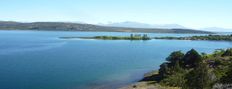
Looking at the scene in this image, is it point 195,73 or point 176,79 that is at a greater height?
point 195,73

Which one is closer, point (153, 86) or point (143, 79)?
point (153, 86)

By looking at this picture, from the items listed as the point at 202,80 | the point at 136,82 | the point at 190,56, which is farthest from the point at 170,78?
the point at 202,80

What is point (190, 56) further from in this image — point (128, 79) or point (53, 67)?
point (53, 67)

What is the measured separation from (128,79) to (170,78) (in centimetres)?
1327

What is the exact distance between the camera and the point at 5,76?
2603 inches

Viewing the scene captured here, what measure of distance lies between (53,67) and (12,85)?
23.6 m

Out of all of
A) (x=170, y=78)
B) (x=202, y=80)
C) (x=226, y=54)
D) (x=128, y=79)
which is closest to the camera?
(x=202, y=80)

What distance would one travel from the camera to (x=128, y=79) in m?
67.1

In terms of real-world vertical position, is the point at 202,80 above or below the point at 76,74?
above

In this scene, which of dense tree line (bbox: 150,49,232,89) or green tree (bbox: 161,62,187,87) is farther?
green tree (bbox: 161,62,187,87)

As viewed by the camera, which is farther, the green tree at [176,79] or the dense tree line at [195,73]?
the green tree at [176,79]

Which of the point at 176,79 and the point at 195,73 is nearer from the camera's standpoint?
the point at 195,73

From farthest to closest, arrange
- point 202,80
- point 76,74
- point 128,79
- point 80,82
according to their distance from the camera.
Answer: point 76,74, point 128,79, point 80,82, point 202,80

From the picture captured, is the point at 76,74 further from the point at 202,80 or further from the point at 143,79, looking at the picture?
the point at 202,80
